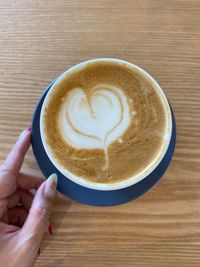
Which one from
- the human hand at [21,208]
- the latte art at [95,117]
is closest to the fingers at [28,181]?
the human hand at [21,208]

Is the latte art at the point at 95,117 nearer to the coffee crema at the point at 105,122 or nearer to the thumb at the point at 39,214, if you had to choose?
the coffee crema at the point at 105,122

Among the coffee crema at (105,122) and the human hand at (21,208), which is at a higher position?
the coffee crema at (105,122)

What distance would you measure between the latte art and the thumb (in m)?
0.11

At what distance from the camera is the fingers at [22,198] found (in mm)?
864

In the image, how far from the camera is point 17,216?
2.85 feet

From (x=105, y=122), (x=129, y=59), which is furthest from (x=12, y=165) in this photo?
(x=129, y=59)

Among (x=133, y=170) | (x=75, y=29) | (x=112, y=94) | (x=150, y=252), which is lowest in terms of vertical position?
(x=150, y=252)

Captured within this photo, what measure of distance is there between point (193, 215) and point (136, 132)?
240 millimetres

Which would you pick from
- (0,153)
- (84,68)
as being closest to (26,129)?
(0,153)

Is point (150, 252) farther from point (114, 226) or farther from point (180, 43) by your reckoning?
point (180, 43)

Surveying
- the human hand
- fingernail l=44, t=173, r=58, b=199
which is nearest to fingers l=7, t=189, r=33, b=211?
the human hand

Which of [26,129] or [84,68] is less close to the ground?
[84,68]

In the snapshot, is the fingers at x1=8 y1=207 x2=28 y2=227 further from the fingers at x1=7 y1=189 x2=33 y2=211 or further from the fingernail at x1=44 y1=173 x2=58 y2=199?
the fingernail at x1=44 y1=173 x2=58 y2=199

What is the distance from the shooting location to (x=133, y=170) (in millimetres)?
796
